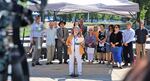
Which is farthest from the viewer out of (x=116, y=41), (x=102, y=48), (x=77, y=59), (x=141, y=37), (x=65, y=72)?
(x=141, y=37)

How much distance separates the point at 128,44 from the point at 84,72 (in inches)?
121

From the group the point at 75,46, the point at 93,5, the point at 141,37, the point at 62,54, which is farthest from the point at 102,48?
the point at 75,46

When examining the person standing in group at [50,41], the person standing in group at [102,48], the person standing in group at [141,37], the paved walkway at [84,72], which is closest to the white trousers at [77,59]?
the paved walkway at [84,72]

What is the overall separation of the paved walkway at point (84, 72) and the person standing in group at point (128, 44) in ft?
4.84

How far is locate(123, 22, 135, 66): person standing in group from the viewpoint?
1770 centimetres

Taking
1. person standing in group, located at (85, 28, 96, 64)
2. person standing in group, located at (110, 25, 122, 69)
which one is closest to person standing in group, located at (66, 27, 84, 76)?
person standing in group, located at (110, 25, 122, 69)

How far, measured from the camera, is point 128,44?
18.3 m

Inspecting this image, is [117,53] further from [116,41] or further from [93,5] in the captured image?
[93,5]

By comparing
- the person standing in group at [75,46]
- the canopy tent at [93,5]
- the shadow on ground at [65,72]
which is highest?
the canopy tent at [93,5]

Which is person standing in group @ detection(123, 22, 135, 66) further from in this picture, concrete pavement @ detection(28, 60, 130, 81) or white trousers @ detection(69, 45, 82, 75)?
white trousers @ detection(69, 45, 82, 75)

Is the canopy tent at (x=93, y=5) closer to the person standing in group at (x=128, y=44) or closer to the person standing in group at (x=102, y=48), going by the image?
the person standing in group at (x=128, y=44)

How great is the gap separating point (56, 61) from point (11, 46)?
1633cm

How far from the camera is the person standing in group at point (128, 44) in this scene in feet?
58.1

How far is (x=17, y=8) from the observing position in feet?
8.57
